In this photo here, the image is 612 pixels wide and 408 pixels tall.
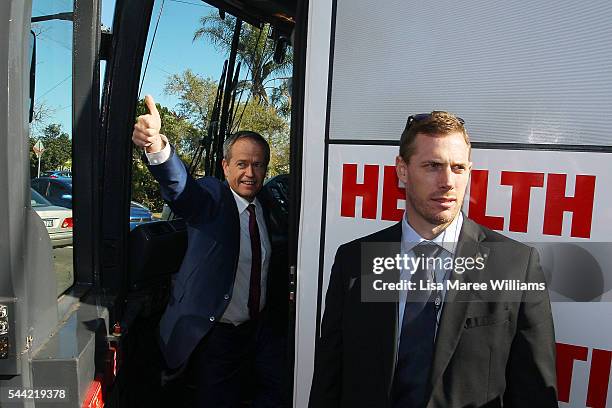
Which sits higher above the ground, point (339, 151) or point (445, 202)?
point (339, 151)

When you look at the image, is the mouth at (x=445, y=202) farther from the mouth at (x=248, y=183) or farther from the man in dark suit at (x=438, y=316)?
the mouth at (x=248, y=183)

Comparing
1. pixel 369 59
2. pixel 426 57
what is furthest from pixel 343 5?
pixel 426 57

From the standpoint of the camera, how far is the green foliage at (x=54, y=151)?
181 cm

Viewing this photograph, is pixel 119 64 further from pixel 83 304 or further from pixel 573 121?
pixel 573 121

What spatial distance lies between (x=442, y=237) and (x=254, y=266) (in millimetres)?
1153

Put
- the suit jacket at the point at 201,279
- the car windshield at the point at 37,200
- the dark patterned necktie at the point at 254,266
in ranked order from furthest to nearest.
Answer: the dark patterned necktie at the point at 254,266 → the suit jacket at the point at 201,279 → the car windshield at the point at 37,200

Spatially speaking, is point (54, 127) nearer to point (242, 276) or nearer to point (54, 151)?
point (54, 151)

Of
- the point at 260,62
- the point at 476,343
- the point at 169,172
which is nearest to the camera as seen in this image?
the point at 476,343

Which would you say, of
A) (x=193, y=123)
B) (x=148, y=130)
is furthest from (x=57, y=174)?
(x=193, y=123)

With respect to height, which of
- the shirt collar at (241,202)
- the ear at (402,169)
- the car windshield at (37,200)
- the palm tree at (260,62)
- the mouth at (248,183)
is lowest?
the shirt collar at (241,202)

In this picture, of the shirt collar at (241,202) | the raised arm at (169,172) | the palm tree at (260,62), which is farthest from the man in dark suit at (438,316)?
the palm tree at (260,62)

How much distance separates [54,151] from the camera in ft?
6.34

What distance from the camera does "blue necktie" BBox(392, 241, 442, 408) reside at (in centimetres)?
149

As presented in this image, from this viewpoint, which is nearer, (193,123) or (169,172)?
(169,172)
